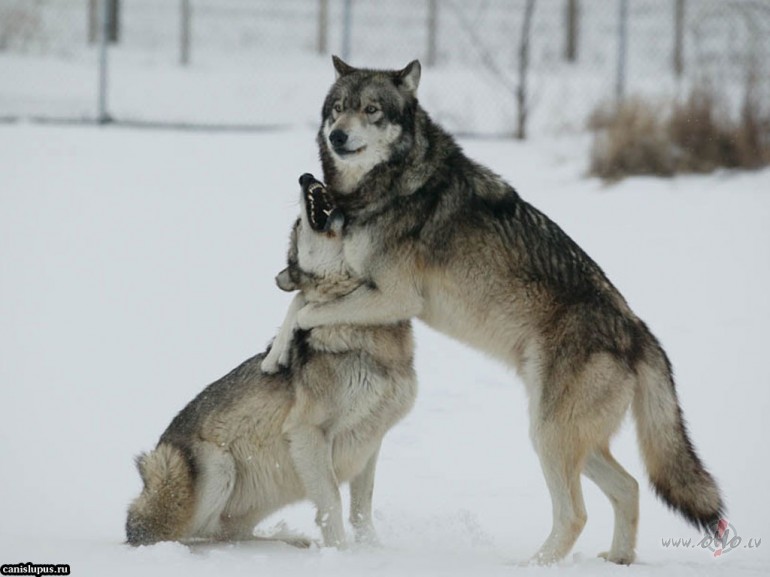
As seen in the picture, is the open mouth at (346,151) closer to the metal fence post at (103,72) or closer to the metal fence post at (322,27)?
the metal fence post at (103,72)

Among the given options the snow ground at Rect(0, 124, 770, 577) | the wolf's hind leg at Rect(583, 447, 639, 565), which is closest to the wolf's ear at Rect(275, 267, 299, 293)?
the snow ground at Rect(0, 124, 770, 577)

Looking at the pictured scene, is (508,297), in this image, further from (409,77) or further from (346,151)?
(409,77)

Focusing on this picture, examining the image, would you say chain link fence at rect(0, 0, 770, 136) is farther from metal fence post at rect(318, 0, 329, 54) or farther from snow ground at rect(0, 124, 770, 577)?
snow ground at rect(0, 124, 770, 577)

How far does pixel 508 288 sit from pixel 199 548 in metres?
1.88

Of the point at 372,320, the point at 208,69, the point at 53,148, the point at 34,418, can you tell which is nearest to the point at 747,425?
the point at 372,320

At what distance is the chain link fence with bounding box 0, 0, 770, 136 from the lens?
49.2 feet

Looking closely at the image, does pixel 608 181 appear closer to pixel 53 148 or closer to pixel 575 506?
pixel 53 148

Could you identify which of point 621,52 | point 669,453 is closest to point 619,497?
point 669,453

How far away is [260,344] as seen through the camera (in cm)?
918

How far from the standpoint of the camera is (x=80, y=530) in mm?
6082

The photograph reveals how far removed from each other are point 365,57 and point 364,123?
13.5 metres

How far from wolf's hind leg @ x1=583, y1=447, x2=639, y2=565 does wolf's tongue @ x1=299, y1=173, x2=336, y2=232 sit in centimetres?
170

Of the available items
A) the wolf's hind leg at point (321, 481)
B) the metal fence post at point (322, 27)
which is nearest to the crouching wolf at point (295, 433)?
the wolf's hind leg at point (321, 481)

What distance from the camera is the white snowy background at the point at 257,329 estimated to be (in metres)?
5.93
